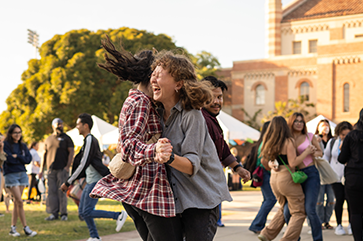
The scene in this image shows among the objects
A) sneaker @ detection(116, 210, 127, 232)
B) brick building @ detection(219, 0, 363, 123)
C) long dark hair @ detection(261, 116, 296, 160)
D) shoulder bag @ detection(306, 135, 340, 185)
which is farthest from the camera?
brick building @ detection(219, 0, 363, 123)

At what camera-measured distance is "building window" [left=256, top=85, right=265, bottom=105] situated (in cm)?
3956

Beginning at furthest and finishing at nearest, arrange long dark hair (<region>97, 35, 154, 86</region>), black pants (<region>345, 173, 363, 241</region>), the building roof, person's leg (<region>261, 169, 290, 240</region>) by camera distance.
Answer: the building roof
person's leg (<region>261, 169, 290, 240</region>)
black pants (<region>345, 173, 363, 241</region>)
long dark hair (<region>97, 35, 154, 86</region>)

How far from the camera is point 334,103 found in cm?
3419

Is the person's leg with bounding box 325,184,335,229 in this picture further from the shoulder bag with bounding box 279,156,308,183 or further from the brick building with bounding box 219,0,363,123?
the brick building with bounding box 219,0,363,123

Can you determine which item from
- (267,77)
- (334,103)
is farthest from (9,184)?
(267,77)

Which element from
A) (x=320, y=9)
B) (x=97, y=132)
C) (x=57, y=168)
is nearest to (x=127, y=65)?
(x=57, y=168)

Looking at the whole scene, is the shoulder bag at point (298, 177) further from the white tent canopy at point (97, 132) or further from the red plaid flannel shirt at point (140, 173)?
the white tent canopy at point (97, 132)

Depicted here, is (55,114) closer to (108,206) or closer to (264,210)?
(108,206)

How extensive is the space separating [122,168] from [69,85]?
29.3 meters

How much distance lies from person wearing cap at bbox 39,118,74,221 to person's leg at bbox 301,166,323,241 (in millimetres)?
5783

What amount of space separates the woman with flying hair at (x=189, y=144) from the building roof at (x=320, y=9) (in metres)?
42.0

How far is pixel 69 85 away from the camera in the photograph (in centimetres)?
3073

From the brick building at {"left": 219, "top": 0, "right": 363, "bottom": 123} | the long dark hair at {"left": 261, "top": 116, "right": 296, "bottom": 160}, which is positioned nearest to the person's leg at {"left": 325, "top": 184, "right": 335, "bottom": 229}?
the long dark hair at {"left": 261, "top": 116, "right": 296, "bottom": 160}

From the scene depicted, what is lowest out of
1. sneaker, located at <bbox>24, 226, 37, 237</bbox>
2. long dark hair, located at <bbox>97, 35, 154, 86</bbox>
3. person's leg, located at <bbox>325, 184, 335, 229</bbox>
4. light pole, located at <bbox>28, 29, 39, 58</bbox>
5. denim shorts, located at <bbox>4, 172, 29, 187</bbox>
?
sneaker, located at <bbox>24, 226, 37, 237</bbox>
